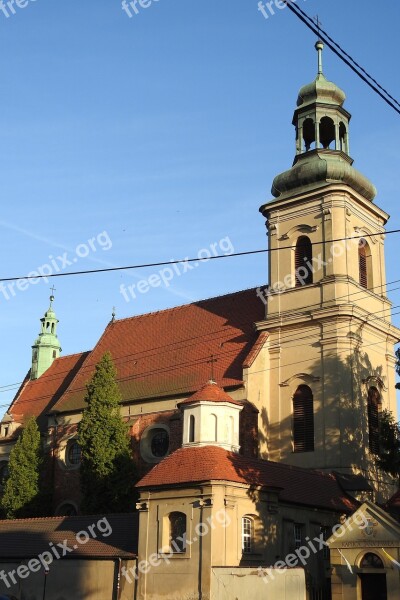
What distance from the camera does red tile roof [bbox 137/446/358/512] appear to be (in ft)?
80.8

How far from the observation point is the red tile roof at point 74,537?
86.2 ft

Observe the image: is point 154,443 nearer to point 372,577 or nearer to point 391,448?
point 391,448

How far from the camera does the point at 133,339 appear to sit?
41188 mm

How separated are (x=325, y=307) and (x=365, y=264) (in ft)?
14.0

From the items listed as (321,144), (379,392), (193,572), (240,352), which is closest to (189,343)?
(240,352)

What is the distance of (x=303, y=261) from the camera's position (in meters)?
35.3

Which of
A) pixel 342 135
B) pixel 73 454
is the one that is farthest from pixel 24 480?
pixel 342 135

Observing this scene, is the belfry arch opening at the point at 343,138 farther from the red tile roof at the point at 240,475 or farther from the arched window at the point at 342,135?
the red tile roof at the point at 240,475

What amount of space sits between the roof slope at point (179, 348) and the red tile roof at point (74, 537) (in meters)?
7.49

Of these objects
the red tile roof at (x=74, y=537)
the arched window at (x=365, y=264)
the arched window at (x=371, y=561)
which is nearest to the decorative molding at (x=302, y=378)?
the arched window at (x=365, y=264)

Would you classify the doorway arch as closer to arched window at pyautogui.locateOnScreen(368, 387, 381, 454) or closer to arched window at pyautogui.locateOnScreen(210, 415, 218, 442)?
arched window at pyautogui.locateOnScreen(210, 415, 218, 442)

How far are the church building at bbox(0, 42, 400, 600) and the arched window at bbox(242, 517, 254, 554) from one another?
47mm

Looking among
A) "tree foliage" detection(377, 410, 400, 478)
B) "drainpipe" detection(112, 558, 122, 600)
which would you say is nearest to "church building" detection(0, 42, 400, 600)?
"drainpipe" detection(112, 558, 122, 600)

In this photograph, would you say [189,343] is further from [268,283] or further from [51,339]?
[51,339]
